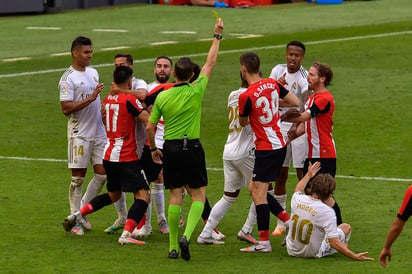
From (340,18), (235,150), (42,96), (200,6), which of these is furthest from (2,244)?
(200,6)

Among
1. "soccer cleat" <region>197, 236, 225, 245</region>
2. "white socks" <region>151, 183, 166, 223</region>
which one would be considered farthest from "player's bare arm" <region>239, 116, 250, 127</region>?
"white socks" <region>151, 183, 166, 223</region>

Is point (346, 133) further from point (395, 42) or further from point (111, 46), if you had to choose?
point (111, 46)

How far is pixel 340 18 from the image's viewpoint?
3991 centimetres

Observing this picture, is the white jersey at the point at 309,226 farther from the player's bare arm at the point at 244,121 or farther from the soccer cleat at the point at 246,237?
the player's bare arm at the point at 244,121

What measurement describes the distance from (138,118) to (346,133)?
9.21m

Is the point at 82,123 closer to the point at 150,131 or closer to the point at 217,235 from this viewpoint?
the point at 150,131

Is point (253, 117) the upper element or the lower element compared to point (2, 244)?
upper

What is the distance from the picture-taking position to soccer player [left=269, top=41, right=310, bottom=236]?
1540cm

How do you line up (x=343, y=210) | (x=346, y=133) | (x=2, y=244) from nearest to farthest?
1. (x=2, y=244)
2. (x=343, y=210)
3. (x=346, y=133)

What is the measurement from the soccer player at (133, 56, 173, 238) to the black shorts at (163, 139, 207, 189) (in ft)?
3.57

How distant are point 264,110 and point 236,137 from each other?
0.85 m

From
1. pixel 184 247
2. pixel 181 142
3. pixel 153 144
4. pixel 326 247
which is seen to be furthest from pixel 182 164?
pixel 326 247

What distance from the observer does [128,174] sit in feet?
47.9

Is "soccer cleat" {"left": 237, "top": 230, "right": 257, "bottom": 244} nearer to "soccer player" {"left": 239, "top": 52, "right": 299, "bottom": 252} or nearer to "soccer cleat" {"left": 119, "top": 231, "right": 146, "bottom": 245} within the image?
"soccer player" {"left": 239, "top": 52, "right": 299, "bottom": 252}
